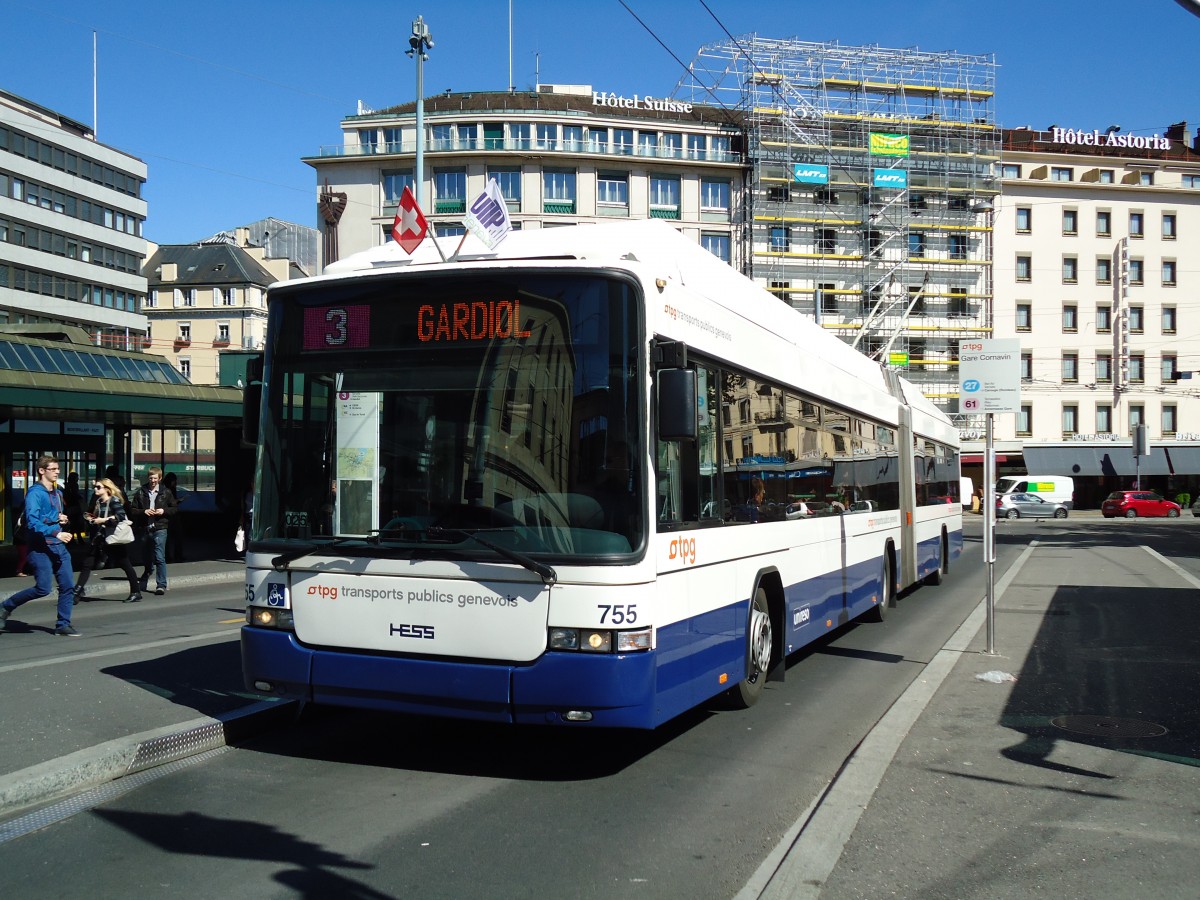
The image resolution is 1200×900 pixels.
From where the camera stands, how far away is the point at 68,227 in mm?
74688

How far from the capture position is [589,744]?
288 inches

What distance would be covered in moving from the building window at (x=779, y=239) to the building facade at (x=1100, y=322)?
14253 mm

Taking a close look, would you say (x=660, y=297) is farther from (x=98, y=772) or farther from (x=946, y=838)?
(x=98, y=772)

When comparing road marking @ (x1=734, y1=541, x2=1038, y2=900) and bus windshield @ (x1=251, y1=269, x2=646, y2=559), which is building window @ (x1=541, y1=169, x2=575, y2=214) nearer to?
road marking @ (x1=734, y1=541, x2=1038, y2=900)

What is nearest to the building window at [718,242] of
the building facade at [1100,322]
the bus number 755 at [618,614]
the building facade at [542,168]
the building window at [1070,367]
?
the building facade at [542,168]

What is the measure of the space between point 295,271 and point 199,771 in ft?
335

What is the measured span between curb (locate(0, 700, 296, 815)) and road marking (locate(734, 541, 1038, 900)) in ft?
11.8

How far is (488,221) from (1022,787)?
14.6 feet

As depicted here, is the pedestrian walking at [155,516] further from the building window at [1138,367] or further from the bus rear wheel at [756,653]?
the building window at [1138,367]

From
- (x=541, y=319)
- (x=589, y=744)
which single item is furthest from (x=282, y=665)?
(x=541, y=319)

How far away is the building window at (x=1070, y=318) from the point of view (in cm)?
7306

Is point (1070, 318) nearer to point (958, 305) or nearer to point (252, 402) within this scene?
point (958, 305)

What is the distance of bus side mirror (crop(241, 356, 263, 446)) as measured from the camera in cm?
686

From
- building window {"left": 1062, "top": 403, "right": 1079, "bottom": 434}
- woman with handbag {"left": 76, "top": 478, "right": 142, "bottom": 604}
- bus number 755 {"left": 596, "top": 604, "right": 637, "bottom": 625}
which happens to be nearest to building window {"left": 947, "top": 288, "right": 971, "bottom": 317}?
building window {"left": 1062, "top": 403, "right": 1079, "bottom": 434}
